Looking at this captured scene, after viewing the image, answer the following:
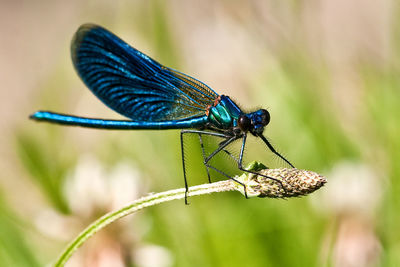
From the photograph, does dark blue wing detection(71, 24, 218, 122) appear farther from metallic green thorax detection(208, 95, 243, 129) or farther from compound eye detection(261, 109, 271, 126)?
compound eye detection(261, 109, 271, 126)

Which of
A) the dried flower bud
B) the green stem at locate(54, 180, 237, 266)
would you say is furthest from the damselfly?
the green stem at locate(54, 180, 237, 266)

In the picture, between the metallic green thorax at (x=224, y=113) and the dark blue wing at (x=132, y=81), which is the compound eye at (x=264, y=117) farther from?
the dark blue wing at (x=132, y=81)

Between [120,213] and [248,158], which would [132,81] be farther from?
[248,158]

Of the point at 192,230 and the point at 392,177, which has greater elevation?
the point at 392,177

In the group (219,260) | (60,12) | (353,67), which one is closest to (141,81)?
(219,260)

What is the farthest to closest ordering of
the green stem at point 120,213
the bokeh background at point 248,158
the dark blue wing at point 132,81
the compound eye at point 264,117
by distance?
the bokeh background at point 248,158
the dark blue wing at point 132,81
the compound eye at point 264,117
the green stem at point 120,213

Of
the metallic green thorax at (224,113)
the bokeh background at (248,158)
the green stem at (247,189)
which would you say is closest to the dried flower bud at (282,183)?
the green stem at (247,189)

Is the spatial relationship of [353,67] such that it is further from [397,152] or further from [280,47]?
[397,152]
